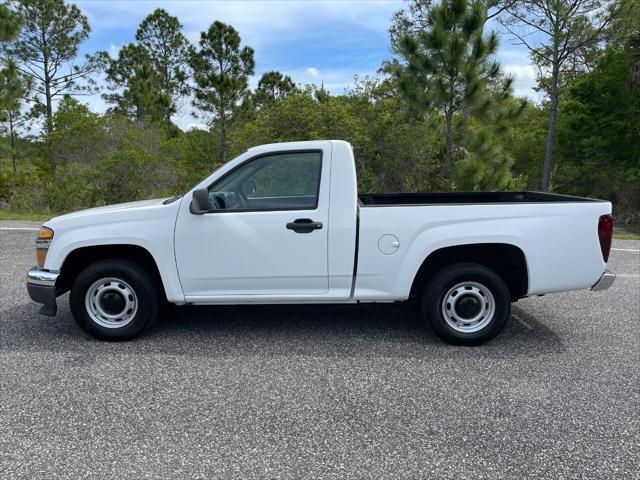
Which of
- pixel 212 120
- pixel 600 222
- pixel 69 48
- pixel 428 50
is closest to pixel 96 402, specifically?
pixel 600 222

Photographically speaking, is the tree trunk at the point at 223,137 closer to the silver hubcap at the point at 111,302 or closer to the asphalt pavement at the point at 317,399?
the silver hubcap at the point at 111,302

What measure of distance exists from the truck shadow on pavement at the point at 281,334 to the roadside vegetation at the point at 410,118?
10.1 m

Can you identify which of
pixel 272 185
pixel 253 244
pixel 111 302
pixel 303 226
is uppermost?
pixel 272 185

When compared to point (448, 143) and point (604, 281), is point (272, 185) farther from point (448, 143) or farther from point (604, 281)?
point (448, 143)

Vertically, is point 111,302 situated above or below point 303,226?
below

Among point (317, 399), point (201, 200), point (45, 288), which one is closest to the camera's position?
point (317, 399)

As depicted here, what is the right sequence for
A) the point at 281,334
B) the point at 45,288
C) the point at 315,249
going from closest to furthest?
the point at 315,249 < the point at 45,288 < the point at 281,334

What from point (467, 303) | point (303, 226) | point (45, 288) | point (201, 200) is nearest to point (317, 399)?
point (303, 226)

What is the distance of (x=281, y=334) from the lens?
4730 millimetres

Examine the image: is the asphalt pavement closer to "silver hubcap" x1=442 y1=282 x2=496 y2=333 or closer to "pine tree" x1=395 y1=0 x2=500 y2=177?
"silver hubcap" x1=442 y1=282 x2=496 y2=333

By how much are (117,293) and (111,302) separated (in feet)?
0.33

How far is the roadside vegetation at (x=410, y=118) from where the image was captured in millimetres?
15156

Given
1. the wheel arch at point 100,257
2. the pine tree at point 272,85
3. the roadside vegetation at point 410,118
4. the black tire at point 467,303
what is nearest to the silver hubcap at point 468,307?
the black tire at point 467,303

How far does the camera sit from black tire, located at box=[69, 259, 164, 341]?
14.5ft
